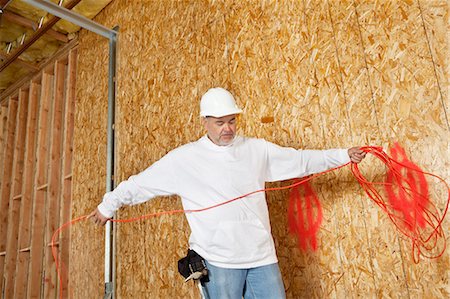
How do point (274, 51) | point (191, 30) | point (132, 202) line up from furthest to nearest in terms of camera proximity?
point (191, 30) → point (274, 51) → point (132, 202)

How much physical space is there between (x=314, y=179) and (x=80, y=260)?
2.84m

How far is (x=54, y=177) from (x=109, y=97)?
1.36 m

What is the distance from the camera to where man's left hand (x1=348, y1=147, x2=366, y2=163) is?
2.24 m

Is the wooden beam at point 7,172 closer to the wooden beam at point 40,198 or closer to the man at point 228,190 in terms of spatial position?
the wooden beam at point 40,198

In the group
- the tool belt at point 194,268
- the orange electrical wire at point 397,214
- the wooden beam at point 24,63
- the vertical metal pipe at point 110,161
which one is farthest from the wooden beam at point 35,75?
the tool belt at point 194,268

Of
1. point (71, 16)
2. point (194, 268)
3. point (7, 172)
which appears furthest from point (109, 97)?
point (194, 268)

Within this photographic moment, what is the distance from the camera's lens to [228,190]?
2291 millimetres

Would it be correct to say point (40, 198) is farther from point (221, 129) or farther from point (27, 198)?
point (221, 129)

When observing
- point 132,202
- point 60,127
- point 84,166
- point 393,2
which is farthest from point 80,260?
point 393,2

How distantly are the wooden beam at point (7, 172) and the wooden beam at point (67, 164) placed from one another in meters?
1.60

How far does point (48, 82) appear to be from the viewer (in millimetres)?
5691

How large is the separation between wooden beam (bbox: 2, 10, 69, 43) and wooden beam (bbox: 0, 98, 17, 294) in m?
1.67

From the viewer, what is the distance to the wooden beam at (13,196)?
5520 mm

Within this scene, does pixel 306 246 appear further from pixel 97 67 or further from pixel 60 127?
pixel 60 127
